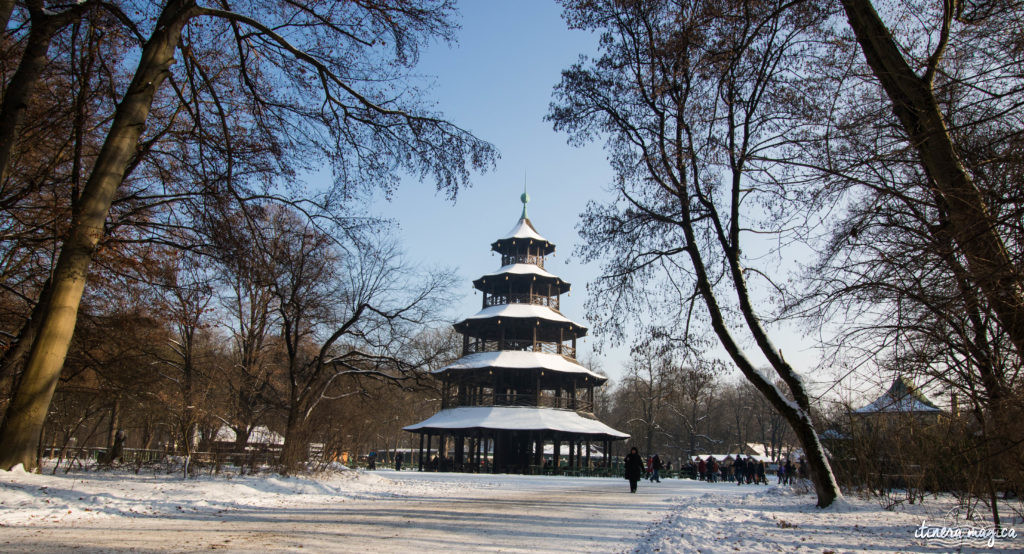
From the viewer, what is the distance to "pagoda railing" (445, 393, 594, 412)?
34.7 metres

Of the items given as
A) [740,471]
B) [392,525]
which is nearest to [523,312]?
[740,471]

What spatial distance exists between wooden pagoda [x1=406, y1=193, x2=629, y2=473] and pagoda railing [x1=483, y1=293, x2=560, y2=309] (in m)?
0.06

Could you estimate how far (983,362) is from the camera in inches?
195

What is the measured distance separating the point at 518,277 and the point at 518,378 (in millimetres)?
6102

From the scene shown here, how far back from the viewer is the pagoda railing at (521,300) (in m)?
38.1

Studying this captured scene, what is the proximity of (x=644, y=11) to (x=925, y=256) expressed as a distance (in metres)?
9.70

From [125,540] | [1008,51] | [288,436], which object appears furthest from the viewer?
[288,436]

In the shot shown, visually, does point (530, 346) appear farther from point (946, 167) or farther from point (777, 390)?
point (946, 167)

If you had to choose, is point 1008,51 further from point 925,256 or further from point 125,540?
point 125,540

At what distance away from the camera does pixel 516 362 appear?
33750 mm

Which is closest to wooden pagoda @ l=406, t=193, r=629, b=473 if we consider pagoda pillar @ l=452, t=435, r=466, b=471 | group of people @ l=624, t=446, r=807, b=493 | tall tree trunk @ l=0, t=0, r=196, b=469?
pagoda pillar @ l=452, t=435, r=466, b=471

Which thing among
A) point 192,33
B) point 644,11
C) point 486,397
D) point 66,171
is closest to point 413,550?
point 192,33

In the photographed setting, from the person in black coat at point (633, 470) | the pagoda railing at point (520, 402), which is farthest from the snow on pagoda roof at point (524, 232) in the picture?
the person in black coat at point (633, 470)

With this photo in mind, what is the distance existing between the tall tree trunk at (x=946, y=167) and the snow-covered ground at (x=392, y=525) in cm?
375
